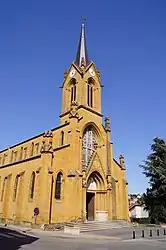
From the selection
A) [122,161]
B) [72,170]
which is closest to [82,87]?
[122,161]

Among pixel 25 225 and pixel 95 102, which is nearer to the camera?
pixel 25 225

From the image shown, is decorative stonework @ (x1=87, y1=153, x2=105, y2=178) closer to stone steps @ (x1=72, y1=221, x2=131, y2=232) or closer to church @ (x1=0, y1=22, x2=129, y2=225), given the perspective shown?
church @ (x1=0, y1=22, x2=129, y2=225)

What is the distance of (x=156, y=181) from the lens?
35.8 m

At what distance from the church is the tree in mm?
3922

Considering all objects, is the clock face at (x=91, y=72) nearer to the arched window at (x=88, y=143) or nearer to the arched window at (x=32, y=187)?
the arched window at (x=88, y=143)

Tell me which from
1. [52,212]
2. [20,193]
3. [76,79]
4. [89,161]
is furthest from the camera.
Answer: [76,79]

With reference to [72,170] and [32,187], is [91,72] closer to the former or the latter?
[72,170]

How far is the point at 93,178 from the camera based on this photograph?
32750 mm

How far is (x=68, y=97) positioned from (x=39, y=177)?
51.2 ft

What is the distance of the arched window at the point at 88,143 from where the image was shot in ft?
105

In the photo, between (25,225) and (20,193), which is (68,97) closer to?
(20,193)

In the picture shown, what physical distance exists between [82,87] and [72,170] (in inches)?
538

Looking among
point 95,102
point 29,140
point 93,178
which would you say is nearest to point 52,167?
point 93,178

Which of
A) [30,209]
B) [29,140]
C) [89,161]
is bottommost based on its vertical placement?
[30,209]
